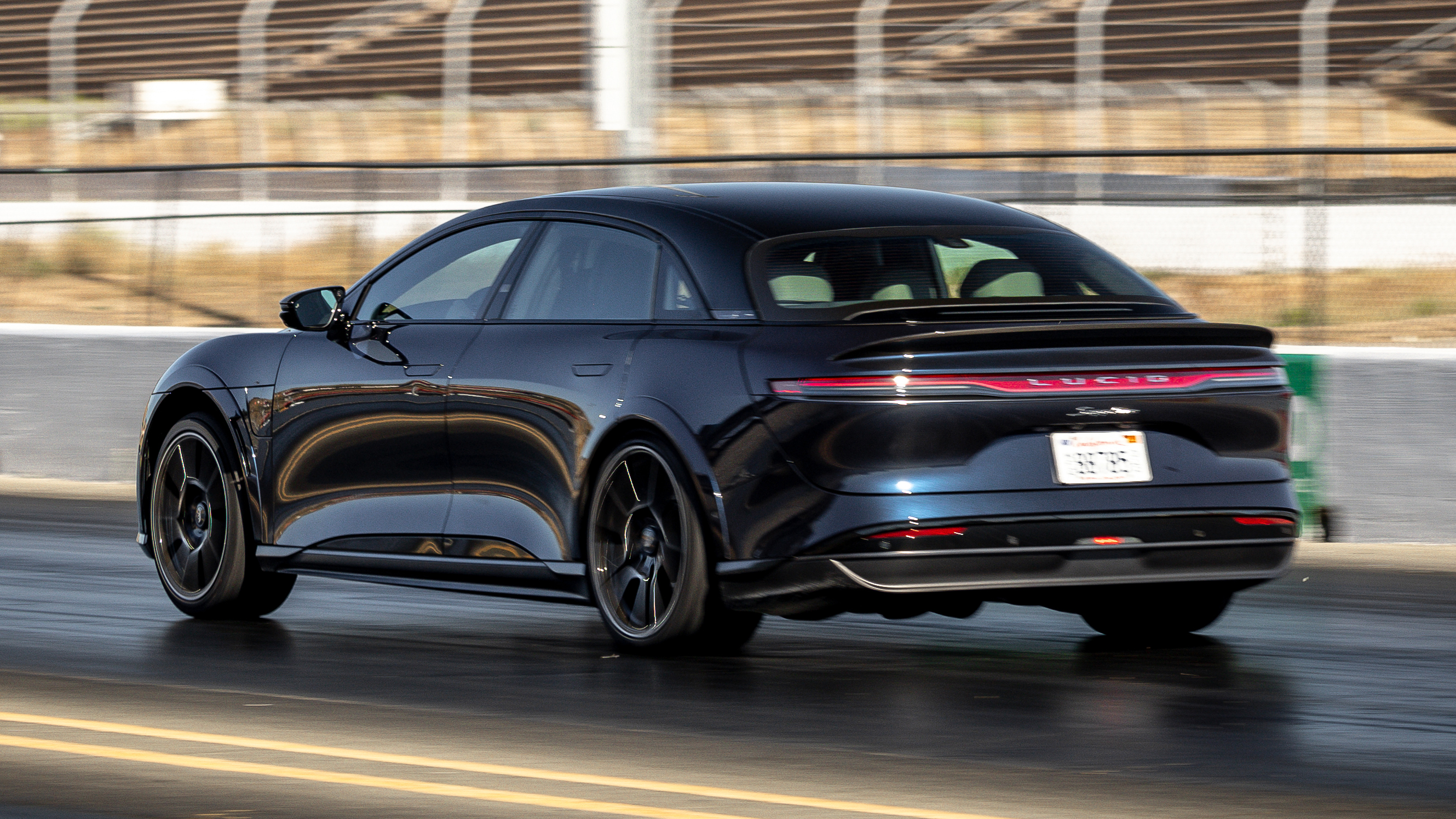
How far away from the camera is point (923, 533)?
7.32 m

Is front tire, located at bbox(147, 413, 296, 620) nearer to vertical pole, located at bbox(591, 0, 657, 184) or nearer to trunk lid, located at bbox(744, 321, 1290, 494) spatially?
trunk lid, located at bbox(744, 321, 1290, 494)

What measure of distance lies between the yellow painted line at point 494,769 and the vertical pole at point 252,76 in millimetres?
20290

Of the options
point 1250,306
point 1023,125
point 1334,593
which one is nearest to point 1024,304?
point 1334,593

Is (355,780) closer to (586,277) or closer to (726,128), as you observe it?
(586,277)

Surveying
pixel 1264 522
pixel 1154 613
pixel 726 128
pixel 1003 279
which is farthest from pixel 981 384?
pixel 726 128

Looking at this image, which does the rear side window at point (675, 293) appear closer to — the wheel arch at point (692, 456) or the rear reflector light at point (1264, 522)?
the wheel arch at point (692, 456)

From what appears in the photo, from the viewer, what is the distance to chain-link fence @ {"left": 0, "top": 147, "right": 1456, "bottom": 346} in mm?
14359

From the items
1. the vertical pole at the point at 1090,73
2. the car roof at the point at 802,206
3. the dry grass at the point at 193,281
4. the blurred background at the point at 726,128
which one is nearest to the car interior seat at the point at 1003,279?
the car roof at the point at 802,206

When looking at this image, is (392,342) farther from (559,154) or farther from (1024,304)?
(559,154)

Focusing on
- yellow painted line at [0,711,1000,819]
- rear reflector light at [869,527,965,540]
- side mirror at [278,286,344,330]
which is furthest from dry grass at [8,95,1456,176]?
yellow painted line at [0,711,1000,819]

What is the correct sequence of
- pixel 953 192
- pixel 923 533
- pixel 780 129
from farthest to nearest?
pixel 780 129 → pixel 953 192 → pixel 923 533

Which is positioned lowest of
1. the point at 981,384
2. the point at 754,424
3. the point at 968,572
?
the point at 968,572

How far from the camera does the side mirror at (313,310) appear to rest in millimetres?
9211

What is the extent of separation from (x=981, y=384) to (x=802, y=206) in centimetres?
123
